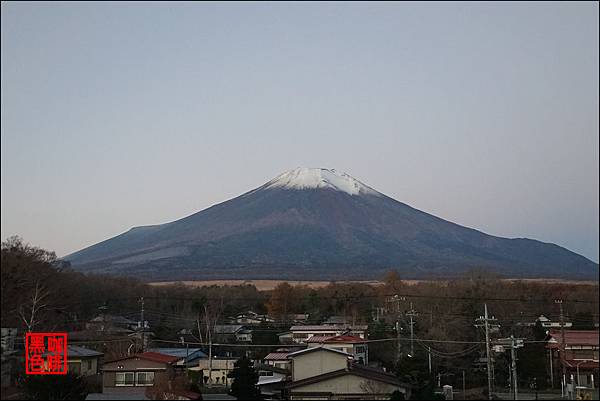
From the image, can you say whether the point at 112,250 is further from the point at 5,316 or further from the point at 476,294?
the point at 5,316

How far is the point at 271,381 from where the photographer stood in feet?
52.9

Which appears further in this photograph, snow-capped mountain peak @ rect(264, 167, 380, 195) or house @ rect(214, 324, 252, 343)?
snow-capped mountain peak @ rect(264, 167, 380, 195)

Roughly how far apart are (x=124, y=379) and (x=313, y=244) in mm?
35902

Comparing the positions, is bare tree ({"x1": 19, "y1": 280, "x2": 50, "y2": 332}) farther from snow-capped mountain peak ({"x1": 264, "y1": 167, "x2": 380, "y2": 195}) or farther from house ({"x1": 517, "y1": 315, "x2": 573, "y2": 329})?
snow-capped mountain peak ({"x1": 264, "y1": 167, "x2": 380, "y2": 195})

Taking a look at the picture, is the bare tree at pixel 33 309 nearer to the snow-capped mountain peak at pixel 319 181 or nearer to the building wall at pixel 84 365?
the building wall at pixel 84 365

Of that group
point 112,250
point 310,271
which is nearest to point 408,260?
point 310,271

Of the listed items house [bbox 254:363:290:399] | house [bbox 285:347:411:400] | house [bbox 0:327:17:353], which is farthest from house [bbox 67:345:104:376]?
house [bbox 285:347:411:400]

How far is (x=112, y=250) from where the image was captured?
2036 inches

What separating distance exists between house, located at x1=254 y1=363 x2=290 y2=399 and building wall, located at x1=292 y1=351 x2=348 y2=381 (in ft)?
2.32

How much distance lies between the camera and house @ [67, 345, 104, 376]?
15.4m

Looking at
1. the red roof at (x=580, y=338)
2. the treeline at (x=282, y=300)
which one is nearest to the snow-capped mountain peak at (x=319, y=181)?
the treeline at (x=282, y=300)

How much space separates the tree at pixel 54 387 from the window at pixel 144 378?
208 cm

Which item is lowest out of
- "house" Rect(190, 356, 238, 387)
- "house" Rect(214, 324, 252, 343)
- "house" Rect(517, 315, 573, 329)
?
"house" Rect(190, 356, 238, 387)

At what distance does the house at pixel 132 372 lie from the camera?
14594 millimetres
